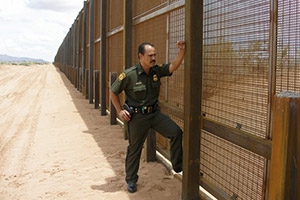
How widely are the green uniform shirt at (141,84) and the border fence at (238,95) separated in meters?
0.35

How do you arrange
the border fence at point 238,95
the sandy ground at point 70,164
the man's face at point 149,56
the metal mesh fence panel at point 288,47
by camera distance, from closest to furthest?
the border fence at point 238,95 → the metal mesh fence panel at point 288,47 → the man's face at point 149,56 → the sandy ground at point 70,164

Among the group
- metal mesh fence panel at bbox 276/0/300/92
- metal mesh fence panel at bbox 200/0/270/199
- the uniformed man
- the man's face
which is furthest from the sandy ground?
metal mesh fence panel at bbox 276/0/300/92

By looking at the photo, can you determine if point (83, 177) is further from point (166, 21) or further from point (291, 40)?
point (291, 40)

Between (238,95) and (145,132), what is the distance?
1.35 metres

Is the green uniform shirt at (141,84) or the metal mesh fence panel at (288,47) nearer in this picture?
the metal mesh fence panel at (288,47)

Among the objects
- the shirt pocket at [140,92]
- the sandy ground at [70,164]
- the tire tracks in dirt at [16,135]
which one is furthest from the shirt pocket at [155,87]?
the tire tracks in dirt at [16,135]

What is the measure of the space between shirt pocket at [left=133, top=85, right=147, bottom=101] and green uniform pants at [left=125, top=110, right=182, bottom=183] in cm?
18

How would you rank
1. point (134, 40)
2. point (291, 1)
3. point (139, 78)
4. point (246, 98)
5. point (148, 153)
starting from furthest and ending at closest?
point (134, 40)
point (148, 153)
point (139, 78)
point (246, 98)
point (291, 1)

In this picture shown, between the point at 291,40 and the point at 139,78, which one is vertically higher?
the point at 291,40

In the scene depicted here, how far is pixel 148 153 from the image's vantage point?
495 cm

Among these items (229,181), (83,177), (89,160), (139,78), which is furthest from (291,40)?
(89,160)

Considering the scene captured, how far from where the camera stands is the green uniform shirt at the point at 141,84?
3707 mm

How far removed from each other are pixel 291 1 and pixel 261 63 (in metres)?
0.46

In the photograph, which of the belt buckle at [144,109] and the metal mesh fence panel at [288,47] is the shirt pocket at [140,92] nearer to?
the belt buckle at [144,109]
